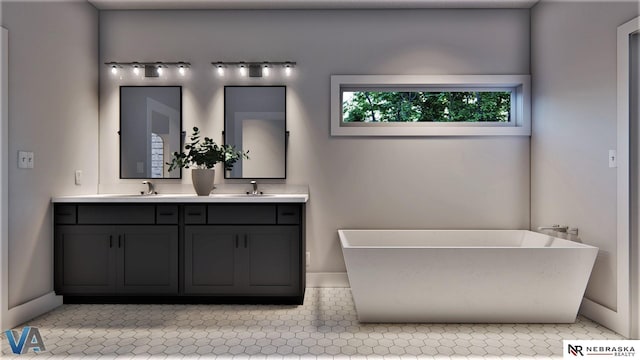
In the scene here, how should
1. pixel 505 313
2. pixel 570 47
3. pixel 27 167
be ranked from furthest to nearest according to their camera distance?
1. pixel 570 47
2. pixel 27 167
3. pixel 505 313

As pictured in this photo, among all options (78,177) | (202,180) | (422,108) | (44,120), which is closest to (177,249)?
(202,180)

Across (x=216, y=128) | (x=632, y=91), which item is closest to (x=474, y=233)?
(x=632, y=91)

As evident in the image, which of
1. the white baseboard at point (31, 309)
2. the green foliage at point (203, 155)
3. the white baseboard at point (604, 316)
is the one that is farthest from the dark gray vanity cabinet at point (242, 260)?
the white baseboard at point (604, 316)

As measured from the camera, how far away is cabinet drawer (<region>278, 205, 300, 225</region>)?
2951mm

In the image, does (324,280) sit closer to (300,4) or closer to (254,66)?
(254,66)

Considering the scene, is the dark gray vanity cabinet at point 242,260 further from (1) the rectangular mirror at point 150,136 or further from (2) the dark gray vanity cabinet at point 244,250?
(1) the rectangular mirror at point 150,136

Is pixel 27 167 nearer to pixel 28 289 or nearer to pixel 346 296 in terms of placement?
pixel 28 289

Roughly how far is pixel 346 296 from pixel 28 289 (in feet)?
7.66

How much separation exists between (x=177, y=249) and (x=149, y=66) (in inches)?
67.9

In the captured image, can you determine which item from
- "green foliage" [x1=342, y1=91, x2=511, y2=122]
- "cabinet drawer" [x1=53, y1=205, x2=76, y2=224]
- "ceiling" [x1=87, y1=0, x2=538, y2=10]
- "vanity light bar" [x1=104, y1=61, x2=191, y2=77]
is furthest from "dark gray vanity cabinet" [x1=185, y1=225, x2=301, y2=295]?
"ceiling" [x1=87, y1=0, x2=538, y2=10]

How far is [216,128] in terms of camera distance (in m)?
3.57

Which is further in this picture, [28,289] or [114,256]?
[114,256]

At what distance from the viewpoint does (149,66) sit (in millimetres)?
3537

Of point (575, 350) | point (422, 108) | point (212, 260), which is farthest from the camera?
point (422, 108)
